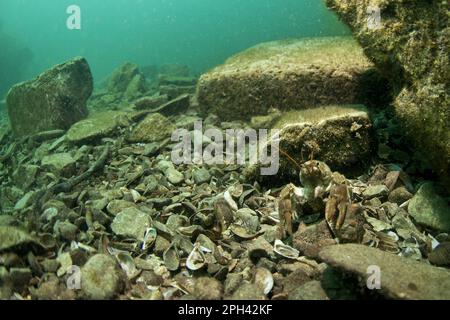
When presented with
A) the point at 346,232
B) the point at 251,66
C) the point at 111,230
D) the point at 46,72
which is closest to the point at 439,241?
the point at 346,232

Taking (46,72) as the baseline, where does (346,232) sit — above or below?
below

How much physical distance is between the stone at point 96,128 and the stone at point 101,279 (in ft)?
14.0

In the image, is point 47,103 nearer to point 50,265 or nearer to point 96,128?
point 96,128

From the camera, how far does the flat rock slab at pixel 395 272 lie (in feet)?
8.56

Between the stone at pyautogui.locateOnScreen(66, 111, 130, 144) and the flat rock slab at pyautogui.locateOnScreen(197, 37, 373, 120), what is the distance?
6.31 ft

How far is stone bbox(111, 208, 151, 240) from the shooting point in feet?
13.3

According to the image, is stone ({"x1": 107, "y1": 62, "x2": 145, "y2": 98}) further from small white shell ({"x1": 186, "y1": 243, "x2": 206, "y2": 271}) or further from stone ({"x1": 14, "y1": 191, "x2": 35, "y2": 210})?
small white shell ({"x1": 186, "y1": 243, "x2": 206, "y2": 271})

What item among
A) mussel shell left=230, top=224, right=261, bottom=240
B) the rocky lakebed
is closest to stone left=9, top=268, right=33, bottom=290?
the rocky lakebed

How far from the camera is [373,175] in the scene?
4660mm

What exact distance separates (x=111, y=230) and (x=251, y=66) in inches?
158

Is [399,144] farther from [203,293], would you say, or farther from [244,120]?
[203,293]

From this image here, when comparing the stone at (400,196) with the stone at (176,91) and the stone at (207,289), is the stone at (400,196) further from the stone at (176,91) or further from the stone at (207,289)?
the stone at (176,91)

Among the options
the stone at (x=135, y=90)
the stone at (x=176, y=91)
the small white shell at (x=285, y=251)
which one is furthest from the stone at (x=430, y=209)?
the stone at (x=135, y=90)

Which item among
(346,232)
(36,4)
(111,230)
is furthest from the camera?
(36,4)
